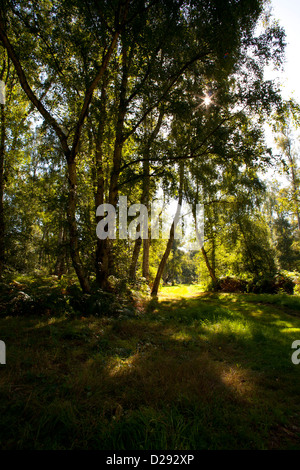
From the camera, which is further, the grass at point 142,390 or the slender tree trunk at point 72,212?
the slender tree trunk at point 72,212

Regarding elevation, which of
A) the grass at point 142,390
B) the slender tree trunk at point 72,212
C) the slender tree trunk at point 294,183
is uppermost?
the slender tree trunk at point 294,183

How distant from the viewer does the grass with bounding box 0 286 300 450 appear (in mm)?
2199

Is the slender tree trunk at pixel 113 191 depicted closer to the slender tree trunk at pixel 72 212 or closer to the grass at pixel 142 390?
the slender tree trunk at pixel 72 212

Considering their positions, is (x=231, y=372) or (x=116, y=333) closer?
(x=231, y=372)

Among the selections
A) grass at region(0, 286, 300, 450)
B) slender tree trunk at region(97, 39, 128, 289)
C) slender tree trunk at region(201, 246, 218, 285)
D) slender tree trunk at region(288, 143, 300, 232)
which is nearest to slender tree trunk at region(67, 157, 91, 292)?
slender tree trunk at region(97, 39, 128, 289)

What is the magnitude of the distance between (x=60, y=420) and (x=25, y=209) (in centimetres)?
1242

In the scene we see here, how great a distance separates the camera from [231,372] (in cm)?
363

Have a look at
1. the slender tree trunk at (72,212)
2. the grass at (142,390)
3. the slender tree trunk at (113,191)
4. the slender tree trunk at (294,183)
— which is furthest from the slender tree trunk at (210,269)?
Result: the slender tree trunk at (72,212)

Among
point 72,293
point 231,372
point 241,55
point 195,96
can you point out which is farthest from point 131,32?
point 231,372

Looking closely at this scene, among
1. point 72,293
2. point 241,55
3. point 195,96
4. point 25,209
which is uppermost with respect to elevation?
point 241,55

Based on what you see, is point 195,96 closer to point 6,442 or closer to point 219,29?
point 219,29

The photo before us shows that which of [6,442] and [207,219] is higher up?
[207,219]

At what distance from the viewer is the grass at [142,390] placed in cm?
220

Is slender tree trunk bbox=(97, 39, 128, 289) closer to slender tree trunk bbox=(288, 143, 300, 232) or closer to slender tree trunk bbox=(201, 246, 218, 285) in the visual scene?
slender tree trunk bbox=(288, 143, 300, 232)
